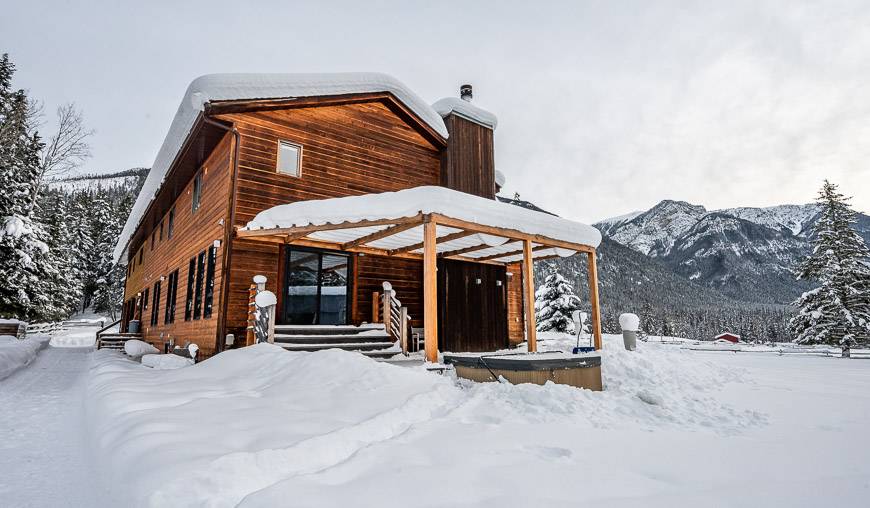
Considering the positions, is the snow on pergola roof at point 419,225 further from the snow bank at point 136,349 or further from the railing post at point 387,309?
the snow bank at point 136,349

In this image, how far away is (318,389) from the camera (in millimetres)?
4977

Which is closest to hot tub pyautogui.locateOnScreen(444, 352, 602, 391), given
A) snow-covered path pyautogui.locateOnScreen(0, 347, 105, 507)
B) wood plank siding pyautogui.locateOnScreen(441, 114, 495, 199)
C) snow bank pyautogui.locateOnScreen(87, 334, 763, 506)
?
snow bank pyautogui.locateOnScreen(87, 334, 763, 506)

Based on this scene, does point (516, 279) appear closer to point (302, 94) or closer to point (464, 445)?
point (302, 94)

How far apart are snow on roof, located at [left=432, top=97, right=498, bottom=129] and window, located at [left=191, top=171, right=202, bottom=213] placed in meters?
7.40

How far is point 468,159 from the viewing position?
13.7m

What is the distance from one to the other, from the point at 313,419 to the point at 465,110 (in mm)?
11717

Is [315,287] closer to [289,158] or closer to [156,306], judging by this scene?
[289,158]

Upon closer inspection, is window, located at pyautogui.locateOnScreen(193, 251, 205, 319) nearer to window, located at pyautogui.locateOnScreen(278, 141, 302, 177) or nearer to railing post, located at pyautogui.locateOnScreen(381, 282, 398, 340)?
window, located at pyautogui.locateOnScreen(278, 141, 302, 177)

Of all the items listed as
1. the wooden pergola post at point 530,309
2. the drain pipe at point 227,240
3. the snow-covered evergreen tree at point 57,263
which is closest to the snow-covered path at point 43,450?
the drain pipe at point 227,240

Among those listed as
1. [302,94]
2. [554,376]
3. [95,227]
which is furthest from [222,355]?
[95,227]

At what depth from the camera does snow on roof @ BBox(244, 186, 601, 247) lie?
725cm

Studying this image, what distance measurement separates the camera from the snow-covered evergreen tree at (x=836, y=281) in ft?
63.5

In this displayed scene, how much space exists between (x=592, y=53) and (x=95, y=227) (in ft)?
180

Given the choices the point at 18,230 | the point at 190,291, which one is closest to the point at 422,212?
the point at 190,291
